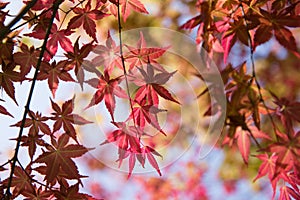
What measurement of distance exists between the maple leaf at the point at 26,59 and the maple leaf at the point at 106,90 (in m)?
0.13

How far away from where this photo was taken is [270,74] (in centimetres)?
429

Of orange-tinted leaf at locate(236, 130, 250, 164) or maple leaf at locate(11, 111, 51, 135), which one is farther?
orange-tinted leaf at locate(236, 130, 250, 164)

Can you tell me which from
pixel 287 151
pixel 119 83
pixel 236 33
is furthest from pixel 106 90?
pixel 287 151

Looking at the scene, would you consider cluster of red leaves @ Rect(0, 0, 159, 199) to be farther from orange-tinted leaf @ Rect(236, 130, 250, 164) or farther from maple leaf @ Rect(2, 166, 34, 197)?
orange-tinted leaf @ Rect(236, 130, 250, 164)

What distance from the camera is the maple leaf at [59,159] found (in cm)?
88

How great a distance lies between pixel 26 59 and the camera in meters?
0.97

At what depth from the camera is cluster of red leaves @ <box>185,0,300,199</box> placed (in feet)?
3.40

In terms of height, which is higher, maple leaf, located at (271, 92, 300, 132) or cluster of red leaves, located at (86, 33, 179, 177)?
cluster of red leaves, located at (86, 33, 179, 177)

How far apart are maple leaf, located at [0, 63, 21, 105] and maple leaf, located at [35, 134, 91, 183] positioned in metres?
0.13

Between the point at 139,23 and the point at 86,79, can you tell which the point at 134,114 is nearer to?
the point at 86,79

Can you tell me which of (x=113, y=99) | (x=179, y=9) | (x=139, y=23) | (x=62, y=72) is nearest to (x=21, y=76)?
(x=62, y=72)

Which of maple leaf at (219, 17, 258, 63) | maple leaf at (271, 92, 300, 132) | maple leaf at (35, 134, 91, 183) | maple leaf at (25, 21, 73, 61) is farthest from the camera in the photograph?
maple leaf at (271, 92, 300, 132)

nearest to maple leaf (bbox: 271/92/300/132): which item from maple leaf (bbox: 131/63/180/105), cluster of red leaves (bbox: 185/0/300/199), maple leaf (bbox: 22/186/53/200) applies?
cluster of red leaves (bbox: 185/0/300/199)

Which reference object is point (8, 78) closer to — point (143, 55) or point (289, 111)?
point (143, 55)
